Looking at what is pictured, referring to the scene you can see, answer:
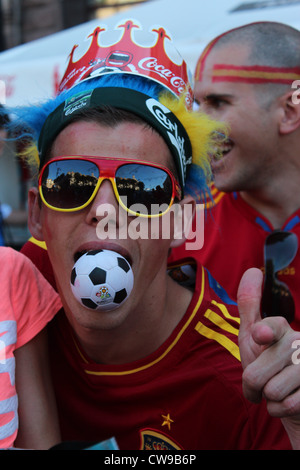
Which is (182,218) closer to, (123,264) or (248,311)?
(123,264)

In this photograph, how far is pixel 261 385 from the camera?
4.07 ft

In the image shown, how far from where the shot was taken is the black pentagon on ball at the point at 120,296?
1552 mm

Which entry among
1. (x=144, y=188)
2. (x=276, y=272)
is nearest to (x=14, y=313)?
(x=144, y=188)

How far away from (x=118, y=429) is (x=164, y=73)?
4.19 ft

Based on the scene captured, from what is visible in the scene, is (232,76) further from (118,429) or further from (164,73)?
(118,429)

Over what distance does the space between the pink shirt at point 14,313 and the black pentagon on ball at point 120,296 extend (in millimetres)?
299

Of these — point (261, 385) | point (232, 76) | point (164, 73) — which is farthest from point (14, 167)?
point (261, 385)

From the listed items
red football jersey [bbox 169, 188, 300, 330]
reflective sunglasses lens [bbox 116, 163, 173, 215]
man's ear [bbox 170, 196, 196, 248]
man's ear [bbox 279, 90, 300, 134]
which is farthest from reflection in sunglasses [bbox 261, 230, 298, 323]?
reflective sunglasses lens [bbox 116, 163, 173, 215]

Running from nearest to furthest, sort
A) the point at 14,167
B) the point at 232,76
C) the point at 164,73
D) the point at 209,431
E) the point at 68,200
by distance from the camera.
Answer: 1. the point at 68,200
2. the point at 209,431
3. the point at 164,73
4. the point at 232,76
5. the point at 14,167

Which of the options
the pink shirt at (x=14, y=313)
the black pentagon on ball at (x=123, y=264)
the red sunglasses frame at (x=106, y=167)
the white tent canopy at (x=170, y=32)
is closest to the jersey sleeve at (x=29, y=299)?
the pink shirt at (x=14, y=313)

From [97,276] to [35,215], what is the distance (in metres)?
0.50

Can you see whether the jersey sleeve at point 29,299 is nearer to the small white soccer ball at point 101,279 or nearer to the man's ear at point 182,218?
the small white soccer ball at point 101,279

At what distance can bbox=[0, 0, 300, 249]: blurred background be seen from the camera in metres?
4.12

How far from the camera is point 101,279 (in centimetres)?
149
